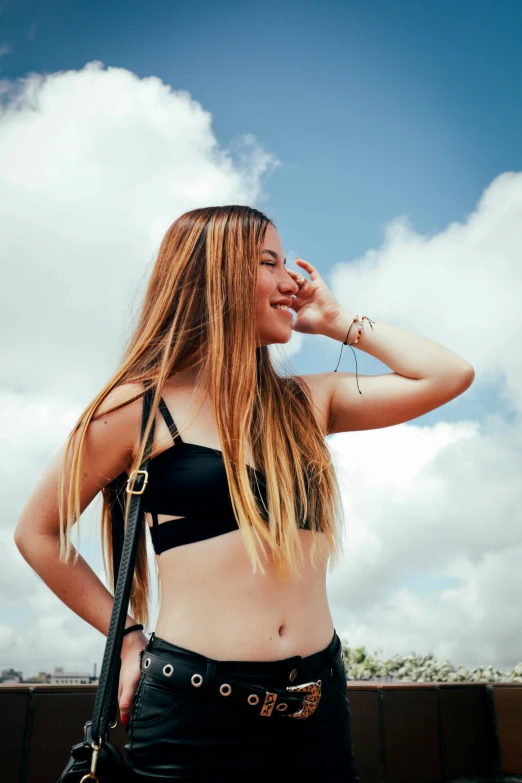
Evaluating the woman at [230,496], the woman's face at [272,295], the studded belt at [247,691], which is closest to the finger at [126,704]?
the woman at [230,496]

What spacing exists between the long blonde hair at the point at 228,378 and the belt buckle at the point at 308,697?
0.29 meters

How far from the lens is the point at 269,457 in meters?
1.94

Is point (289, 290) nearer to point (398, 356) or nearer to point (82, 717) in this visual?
point (398, 356)

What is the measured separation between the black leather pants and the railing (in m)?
1.35

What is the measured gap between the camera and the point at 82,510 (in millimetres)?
1992

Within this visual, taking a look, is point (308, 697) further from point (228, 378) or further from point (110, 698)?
point (228, 378)

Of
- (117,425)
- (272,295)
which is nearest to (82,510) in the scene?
(117,425)

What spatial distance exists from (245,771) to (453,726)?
3.16 m

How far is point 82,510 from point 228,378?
1.95 ft

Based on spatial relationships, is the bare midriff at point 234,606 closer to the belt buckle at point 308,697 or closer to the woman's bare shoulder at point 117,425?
the belt buckle at point 308,697

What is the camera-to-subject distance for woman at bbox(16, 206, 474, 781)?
154cm

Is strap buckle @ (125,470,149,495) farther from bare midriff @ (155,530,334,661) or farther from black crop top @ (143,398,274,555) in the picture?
bare midriff @ (155,530,334,661)

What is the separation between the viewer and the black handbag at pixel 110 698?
4.90ft

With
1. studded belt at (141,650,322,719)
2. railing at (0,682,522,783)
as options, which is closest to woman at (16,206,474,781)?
studded belt at (141,650,322,719)
